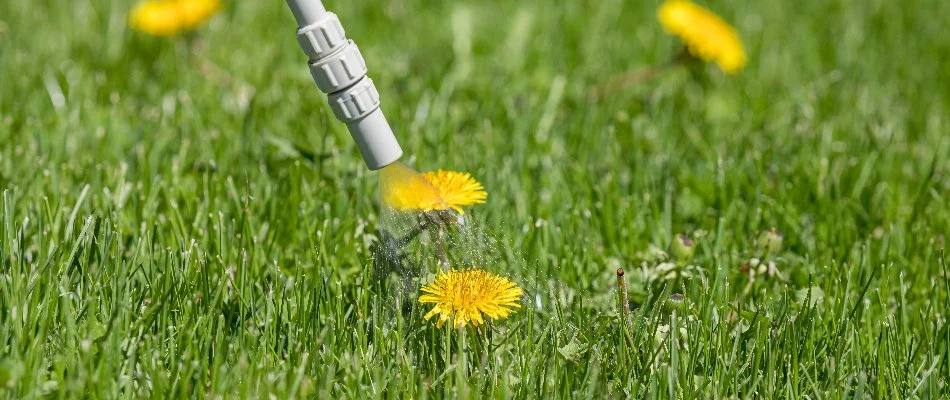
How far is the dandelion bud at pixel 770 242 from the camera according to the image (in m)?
2.25

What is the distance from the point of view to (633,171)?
2.85m

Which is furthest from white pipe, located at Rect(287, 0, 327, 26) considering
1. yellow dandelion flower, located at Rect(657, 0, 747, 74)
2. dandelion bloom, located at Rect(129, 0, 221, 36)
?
dandelion bloom, located at Rect(129, 0, 221, 36)

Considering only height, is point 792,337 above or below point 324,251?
below

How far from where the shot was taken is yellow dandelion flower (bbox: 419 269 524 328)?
5.69 feet

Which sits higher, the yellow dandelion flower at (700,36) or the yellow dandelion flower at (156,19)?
the yellow dandelion flower at (156,19)

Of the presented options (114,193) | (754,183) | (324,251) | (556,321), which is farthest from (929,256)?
(114,193)

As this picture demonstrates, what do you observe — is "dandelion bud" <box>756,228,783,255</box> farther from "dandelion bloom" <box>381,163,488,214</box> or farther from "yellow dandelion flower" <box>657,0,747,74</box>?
"yellow dandelion flower" <box>657,0,747,74</box>

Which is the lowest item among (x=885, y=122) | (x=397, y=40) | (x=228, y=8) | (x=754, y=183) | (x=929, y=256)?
(x=929, y=256)

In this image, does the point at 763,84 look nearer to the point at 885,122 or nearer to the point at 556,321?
the point at 885,122

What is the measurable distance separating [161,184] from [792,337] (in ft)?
4.67

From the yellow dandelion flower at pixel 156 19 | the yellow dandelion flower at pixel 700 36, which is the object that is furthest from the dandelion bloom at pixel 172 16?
the yellow dandelion flower at pixel 700 36

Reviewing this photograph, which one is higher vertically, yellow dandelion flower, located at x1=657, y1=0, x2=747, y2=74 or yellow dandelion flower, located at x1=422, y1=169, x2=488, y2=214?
yellow dandelion flower, located at x1=657, y1=0, x2=747, y2=74

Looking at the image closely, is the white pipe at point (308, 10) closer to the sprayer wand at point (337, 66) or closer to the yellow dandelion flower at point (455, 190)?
the sprayer wand at point (337, 66)

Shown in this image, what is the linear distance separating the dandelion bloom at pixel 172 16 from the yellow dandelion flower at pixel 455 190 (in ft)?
6.21
